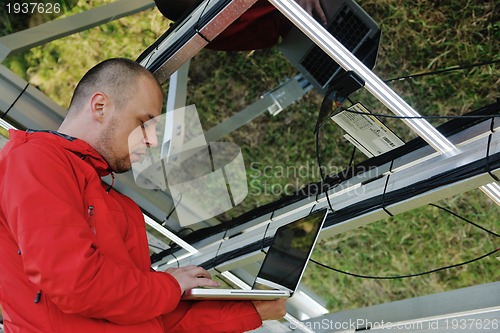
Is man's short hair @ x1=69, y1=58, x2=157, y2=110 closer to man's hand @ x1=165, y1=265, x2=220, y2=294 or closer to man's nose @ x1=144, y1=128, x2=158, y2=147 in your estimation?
man's nose @ x1=144, y1=128, x2=158, y2=147

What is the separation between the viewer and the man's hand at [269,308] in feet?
Result: 6.42

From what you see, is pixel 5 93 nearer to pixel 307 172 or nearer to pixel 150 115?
pixel 150 115

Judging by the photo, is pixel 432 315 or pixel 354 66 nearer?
pixel 354 66

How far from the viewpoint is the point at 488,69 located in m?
3.71

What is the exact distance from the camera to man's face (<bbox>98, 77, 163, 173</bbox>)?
1857mm

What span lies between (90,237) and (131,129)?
398 millimetres

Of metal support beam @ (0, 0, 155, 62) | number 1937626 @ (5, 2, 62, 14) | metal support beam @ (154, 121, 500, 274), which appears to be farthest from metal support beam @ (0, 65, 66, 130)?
metal support beam @ (154, 121, 500, 274)

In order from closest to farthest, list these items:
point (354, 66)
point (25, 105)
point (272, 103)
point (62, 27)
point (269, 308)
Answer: point (269, 308), point (354, 66), point (25, 105), point (62, 27), point (272, 103)

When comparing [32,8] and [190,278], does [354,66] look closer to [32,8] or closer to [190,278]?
[190,278]

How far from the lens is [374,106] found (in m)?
3.98

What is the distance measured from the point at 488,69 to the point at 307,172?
1.04m

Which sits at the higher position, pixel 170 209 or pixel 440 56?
pixel 440 56

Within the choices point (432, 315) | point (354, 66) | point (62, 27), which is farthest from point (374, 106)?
point (354, 66)

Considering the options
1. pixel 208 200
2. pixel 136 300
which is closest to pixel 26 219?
pixel 136 300
